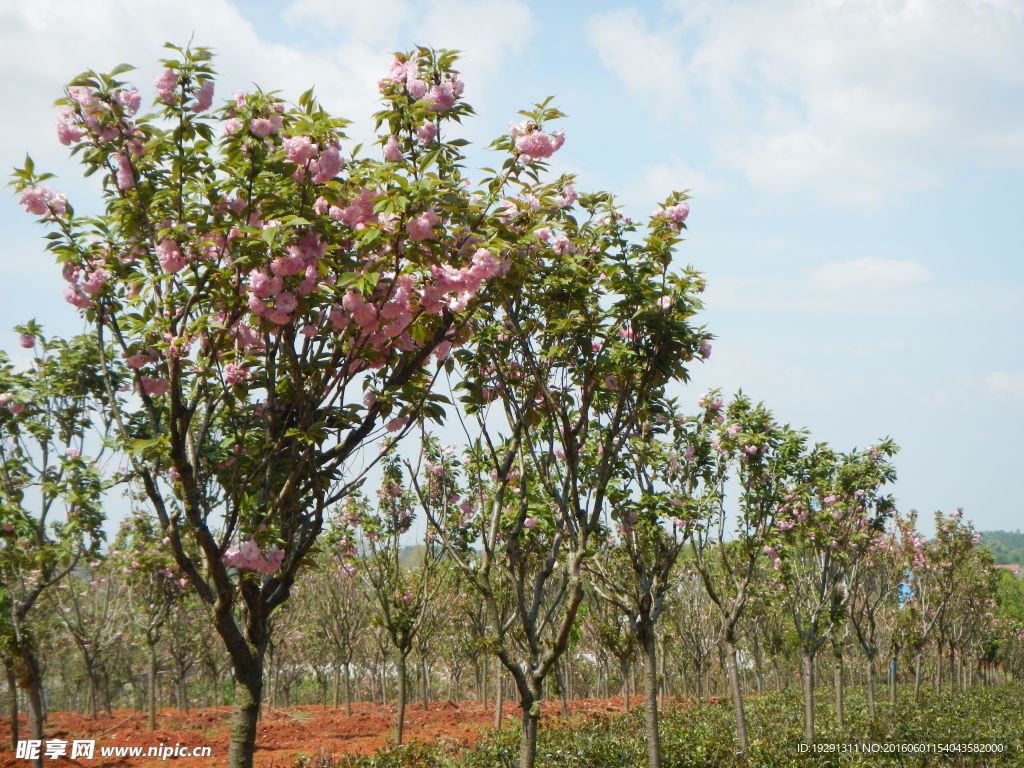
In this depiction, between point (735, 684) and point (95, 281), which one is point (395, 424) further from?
point (735, 684)

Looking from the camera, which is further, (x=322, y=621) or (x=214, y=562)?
(x=322, y=621)

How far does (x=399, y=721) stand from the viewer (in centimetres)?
1526

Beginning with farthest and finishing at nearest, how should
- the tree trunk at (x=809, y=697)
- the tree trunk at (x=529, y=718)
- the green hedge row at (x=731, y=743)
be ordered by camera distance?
the tree trunk at (x=809, y=697) → the green hedge row at (x=731, y=743) → the tree trunk at (x=529, y=718)

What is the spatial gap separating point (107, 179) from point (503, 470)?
4.02 m

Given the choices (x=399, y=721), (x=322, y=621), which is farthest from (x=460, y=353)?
(x=322, y=621)

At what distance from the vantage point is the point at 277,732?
66.4ft

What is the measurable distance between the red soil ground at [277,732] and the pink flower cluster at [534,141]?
12196mm

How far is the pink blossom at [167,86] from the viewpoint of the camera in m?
5.01

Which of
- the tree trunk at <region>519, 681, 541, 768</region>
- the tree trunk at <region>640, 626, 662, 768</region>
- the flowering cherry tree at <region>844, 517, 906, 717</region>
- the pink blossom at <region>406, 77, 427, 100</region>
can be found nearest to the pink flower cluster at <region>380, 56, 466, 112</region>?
the pink blossom at <region>406, 77, 427, 100</region>

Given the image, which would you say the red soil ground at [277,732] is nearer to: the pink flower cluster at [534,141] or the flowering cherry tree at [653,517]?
the flowering cherry tree at [653,517]

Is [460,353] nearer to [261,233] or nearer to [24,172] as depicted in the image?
[261,233]

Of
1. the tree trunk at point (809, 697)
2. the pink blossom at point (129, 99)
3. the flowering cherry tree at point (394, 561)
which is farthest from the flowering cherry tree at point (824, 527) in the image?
the pink blossom at point (129, 99)

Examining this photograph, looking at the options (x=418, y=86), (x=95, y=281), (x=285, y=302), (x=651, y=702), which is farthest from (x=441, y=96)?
(x=651, y=702)

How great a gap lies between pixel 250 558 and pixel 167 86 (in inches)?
121
